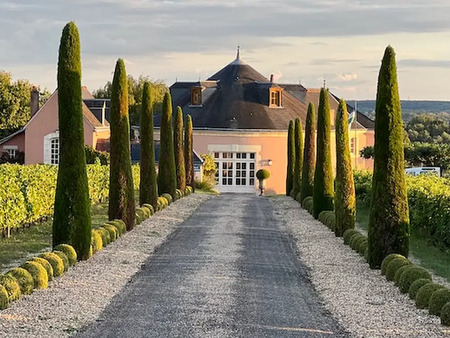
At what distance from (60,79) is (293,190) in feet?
80.5

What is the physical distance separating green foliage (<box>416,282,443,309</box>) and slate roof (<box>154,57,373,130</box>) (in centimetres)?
4366

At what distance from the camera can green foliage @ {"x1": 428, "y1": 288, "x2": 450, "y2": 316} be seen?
34.7 ft

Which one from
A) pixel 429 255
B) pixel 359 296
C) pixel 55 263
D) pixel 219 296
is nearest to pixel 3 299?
pixel 55 263

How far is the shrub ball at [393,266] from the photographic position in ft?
44.5

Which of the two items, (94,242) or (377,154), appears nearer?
(377,154)

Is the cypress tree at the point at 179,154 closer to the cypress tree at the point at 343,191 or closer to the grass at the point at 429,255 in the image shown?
the cypress tree at the point at 343,191

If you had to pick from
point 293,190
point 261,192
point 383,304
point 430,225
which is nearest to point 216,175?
point 261,192

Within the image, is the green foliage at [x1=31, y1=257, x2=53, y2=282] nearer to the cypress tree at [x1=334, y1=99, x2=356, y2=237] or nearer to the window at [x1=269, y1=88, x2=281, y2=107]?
the cypress tree at [x1=334, y1=99, x2=356, y2=237]

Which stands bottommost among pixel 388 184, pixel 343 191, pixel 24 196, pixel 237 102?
pixel 24 196

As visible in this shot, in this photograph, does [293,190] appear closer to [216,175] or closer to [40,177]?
[216,175]

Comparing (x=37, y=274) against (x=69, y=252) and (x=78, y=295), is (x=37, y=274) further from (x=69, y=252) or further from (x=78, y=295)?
(x=69, y=252)

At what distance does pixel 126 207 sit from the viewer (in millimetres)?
21328

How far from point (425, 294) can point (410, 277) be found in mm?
1223

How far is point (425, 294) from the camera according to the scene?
1116 cm
